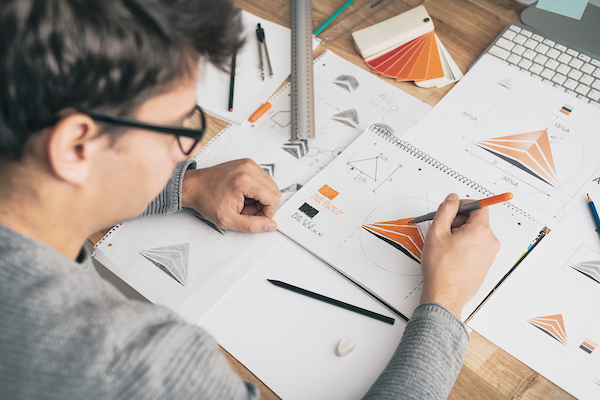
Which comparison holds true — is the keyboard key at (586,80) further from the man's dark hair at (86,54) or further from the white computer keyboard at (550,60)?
the man's dark hair at (86,54)

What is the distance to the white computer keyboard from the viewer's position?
1007 mm

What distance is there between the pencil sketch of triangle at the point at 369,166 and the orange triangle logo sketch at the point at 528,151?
0.22 meters

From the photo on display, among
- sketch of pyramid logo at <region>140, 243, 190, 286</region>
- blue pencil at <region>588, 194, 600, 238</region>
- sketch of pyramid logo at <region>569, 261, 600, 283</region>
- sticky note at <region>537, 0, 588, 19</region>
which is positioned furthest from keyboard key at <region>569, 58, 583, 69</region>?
sketch of pyramid logo at <region>140, 243, 190, 286</region>

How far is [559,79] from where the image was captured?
1.02 m

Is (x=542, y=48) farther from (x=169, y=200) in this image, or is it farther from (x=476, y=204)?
(x=169, y=200)

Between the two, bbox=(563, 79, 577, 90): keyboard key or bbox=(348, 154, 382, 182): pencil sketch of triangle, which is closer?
bbox=(348, 154, 382, 182): pencil sketch of triangle

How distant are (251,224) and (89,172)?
1.14 ft

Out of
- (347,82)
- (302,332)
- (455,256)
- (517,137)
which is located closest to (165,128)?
(302,332)

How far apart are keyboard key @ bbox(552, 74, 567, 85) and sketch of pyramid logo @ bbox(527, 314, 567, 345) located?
1.80 ft

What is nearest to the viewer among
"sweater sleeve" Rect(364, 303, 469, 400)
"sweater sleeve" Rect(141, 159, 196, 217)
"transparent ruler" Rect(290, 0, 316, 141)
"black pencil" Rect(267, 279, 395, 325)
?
"sweater sleeve" Rect(364, 303, 469, 400)

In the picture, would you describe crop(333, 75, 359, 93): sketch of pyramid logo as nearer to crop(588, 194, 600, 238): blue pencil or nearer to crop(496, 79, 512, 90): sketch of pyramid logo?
crop(496, 79, 512, 90): sketch of pyramid logo

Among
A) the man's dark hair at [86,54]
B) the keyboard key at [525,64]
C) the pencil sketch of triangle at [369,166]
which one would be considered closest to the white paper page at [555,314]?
the pencil sketch of triangle at [369,166]

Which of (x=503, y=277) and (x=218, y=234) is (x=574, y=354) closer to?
(x=503, y=277)

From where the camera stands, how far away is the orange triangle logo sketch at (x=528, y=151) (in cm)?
91
